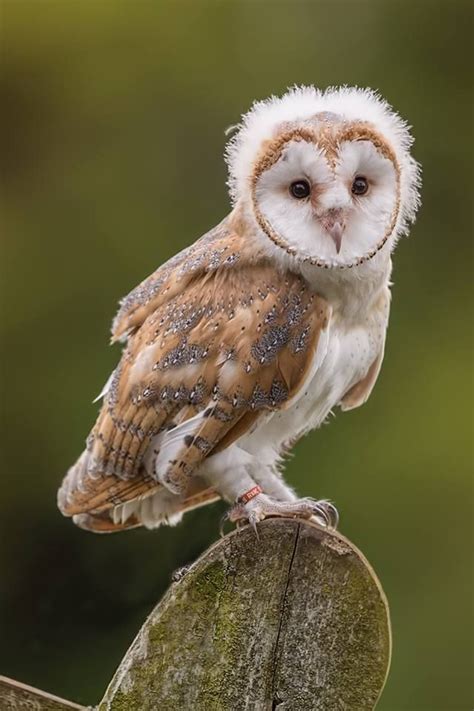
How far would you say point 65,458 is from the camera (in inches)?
195

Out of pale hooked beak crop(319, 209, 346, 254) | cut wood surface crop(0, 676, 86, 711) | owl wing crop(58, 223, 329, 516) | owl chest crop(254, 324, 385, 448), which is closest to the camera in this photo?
cut wood surface crop(0, 676, 86, 711)

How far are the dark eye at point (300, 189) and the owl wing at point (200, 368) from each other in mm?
211

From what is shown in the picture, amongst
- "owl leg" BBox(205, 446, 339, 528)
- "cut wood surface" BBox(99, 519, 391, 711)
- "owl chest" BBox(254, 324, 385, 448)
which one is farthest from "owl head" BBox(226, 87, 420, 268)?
"cut wood surface" BBox(99, 519, 391, 711)

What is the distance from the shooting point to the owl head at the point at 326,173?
7.56ft

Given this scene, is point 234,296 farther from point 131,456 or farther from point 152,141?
point 152,141

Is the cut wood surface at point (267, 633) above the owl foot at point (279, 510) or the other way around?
the other way around

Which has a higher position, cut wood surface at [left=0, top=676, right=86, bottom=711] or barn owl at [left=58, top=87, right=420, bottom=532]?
barn owl at [left=58, top=87, right=420, bottom=532]

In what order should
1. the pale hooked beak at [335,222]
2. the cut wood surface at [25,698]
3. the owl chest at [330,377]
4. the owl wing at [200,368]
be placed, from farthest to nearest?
the owl chest at [330,377], the owl wing at [200,368], the pale hooked beak at [335,222], the cut wood surface at [25,698]

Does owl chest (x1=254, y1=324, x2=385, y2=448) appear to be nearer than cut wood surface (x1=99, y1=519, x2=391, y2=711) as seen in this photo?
No

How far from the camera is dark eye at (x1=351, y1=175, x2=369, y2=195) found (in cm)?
236

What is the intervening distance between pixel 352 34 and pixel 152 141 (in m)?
1.00

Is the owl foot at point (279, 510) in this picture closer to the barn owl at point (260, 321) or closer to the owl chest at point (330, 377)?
the barn owl at point (260, 321)

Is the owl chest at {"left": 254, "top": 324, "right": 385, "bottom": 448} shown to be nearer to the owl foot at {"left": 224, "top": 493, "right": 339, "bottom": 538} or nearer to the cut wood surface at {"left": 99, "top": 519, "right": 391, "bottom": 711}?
the owl foot at {"left": 224, "top": 493, "right": 339, "bottom": 538}

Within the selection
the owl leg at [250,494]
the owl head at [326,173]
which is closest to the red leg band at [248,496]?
the owl leg at [250,494]
